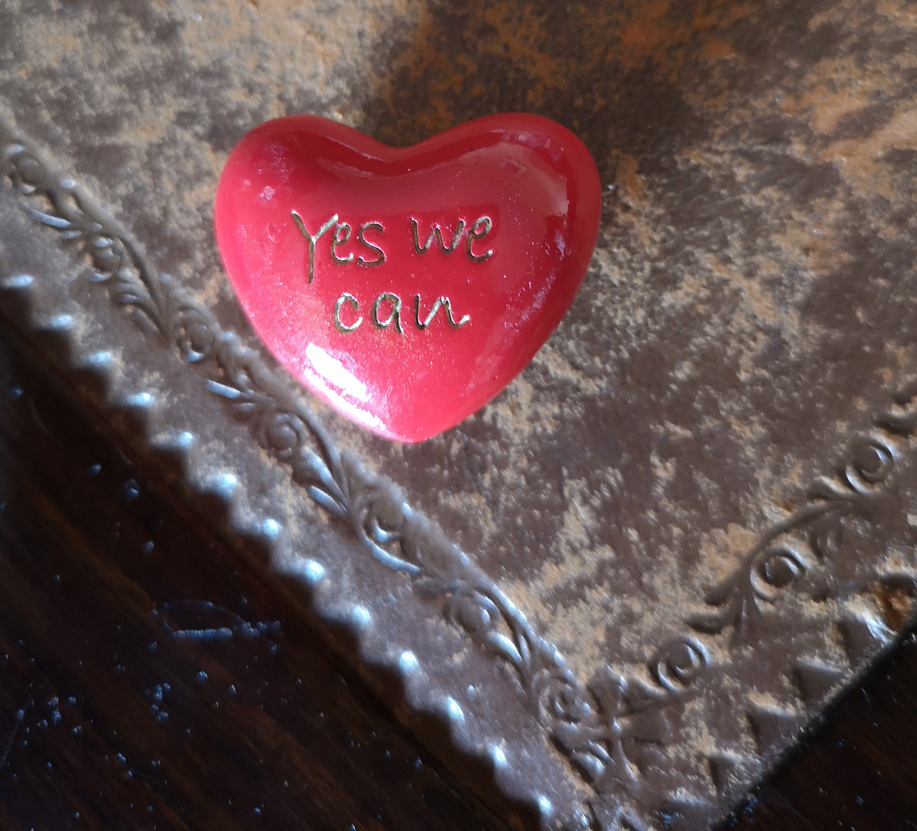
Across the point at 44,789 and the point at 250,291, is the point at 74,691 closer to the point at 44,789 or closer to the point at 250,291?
the point at 44,789

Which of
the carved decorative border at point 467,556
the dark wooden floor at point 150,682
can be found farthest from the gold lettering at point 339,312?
the dark wooden floor at point 150,682

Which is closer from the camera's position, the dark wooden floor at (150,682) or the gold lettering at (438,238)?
the gold lettering at (438,238)

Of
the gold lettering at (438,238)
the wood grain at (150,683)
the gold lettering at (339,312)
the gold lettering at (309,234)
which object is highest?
the gold lettering at (438,238)

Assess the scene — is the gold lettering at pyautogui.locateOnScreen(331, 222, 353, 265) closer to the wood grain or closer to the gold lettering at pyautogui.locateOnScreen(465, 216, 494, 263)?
the gold lettering at pyautogui.locateOnScreen(465, 216, 494, 263)

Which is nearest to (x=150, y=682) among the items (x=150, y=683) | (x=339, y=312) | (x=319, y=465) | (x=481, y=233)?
(x=150, y=683)

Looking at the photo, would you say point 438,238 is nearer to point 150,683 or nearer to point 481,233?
point 481,233

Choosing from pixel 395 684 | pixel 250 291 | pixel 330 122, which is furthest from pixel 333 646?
pixel 330 122

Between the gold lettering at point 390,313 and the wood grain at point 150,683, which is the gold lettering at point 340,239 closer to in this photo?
the gold lettering at point 390,313
